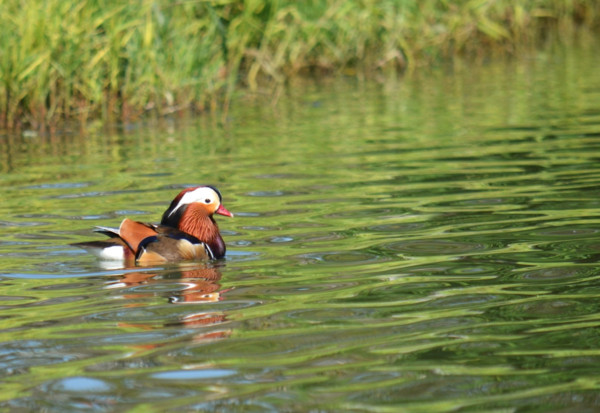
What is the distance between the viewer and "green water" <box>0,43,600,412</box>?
12.7 feet

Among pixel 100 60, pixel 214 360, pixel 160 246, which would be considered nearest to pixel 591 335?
pixel 214 360

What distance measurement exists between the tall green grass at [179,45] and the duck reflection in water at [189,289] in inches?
243

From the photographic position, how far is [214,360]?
420 cm

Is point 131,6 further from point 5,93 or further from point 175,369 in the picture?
point 175,369

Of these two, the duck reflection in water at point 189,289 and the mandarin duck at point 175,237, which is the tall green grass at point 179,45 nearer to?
the mandarin duck at point 175,237

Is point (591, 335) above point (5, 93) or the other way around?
the other way around

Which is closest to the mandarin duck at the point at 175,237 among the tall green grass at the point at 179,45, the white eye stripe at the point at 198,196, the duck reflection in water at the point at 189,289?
the white eye stripe at the point at 198,196

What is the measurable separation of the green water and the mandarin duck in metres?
0.13

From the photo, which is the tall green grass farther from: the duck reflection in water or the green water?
the duck reflection in water

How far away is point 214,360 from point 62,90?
8.96 metres

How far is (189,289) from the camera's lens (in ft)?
18.3

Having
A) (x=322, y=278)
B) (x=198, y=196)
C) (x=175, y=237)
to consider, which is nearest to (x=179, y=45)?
(x=198, y=196)

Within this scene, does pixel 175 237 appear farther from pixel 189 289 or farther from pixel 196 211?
pixel 189 289

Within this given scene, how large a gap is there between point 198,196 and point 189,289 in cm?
119
